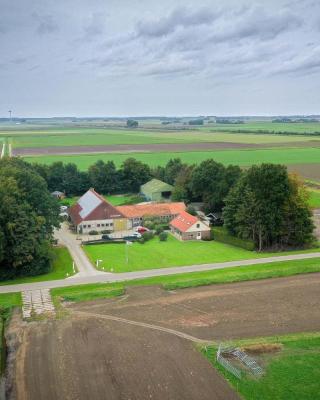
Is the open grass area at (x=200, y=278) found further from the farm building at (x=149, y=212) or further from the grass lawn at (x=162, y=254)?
the farm building at (x=149, y=212)

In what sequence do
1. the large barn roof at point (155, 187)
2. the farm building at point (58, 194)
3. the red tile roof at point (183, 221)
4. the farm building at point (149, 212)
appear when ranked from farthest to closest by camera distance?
the farm building at point (58, 194) < the large barn roof at point (155, 187) < the farm building at point (149, 212) < the red tile roof at point (183, 221)

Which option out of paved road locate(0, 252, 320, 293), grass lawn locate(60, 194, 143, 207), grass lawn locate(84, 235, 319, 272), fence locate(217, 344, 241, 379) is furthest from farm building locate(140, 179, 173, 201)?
fence locate(217, 344, 241, 379)

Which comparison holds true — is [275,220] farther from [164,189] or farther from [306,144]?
[306,144]

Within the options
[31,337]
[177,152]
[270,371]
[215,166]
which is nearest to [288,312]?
[270,371]

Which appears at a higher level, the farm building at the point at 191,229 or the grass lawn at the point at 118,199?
the grass lawn at the point at 118,199

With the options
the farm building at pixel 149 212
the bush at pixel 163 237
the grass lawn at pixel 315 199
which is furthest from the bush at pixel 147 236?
the grass lawn at pixel 315 199

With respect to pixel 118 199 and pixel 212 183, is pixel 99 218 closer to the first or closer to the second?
pixel 212 183
